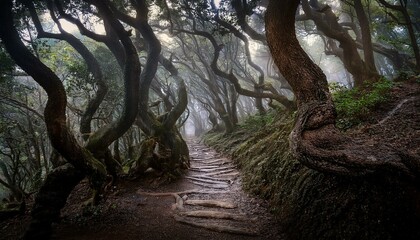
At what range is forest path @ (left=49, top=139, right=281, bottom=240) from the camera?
478 centimetres

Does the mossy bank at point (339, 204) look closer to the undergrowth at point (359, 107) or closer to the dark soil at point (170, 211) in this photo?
the dark soil at point (170, 211)

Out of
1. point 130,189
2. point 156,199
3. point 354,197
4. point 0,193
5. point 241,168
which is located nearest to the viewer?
point 354,197

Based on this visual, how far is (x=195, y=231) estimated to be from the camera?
4961 mm

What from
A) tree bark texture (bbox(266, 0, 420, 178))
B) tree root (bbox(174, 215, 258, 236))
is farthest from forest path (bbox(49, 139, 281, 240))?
tree bark texture (bbox(266, 0, 420, 178))

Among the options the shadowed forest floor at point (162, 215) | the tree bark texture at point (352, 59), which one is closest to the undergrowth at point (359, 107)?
the tree bark texture at point (352, 59)

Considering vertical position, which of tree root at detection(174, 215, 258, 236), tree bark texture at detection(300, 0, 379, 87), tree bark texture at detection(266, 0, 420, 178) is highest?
tree bark texture at detection(300, 0, 379, 87)

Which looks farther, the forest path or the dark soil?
the forest path

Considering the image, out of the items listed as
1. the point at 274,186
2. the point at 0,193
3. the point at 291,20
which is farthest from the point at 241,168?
the point at 0,193

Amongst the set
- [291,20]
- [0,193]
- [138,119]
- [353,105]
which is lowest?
[0,193]

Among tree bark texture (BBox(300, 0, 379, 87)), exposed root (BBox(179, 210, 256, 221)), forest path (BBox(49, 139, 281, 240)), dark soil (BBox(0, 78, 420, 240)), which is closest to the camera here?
dark soil (BBox(0, 78, 420, 240))

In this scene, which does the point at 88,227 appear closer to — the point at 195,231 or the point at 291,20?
the point at 195,231

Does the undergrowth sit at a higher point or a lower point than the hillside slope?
higher

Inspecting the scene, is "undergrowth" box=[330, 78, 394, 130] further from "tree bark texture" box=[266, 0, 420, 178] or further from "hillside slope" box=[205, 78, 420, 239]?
"tree bark texture" box=[266, 0, 420, 178]

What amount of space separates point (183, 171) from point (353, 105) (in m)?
5.97
